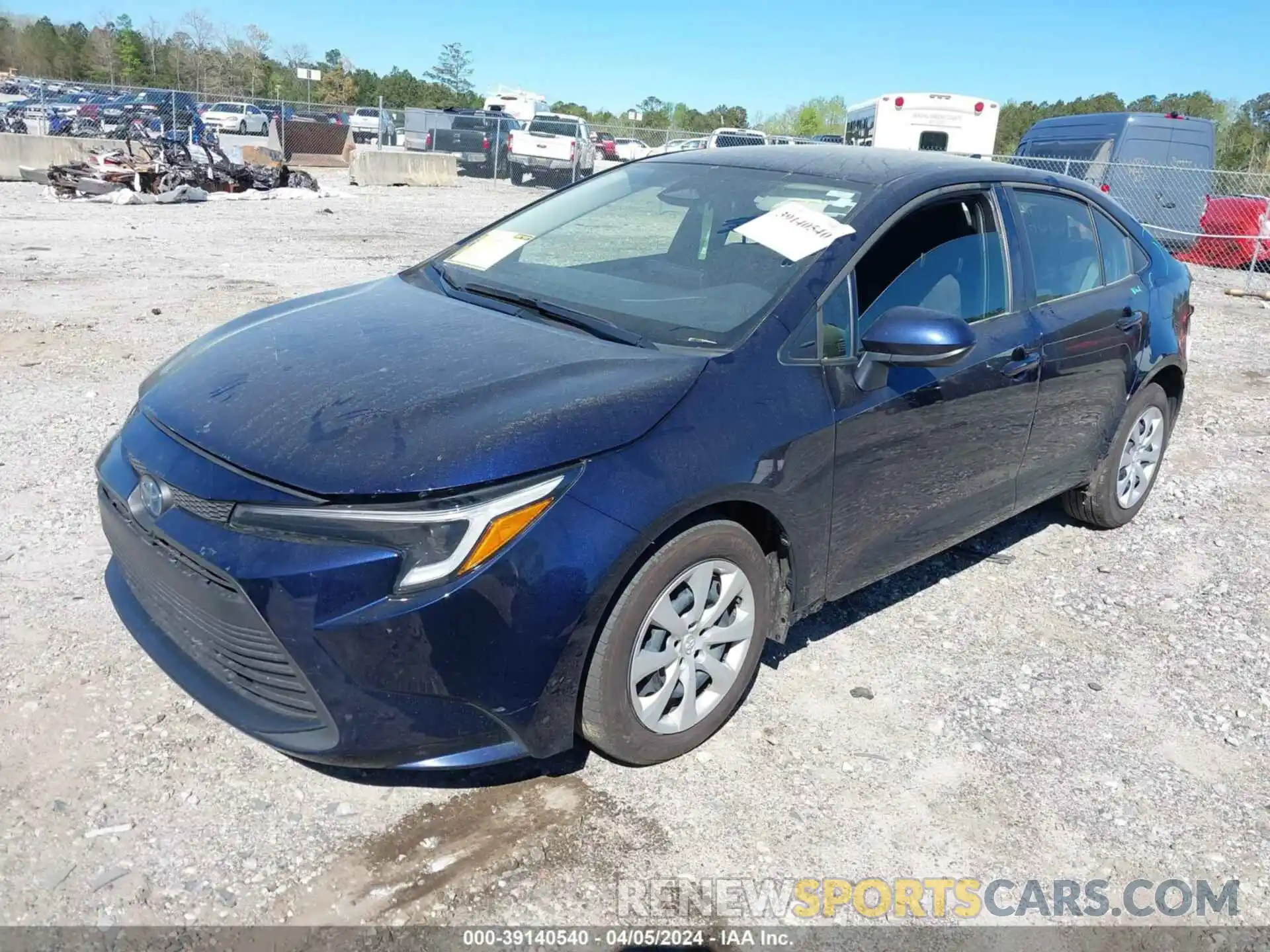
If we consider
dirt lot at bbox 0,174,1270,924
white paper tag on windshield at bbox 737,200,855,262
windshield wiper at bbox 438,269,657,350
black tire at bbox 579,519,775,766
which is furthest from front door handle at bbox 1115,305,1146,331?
windshield wiper at bbox 438,269,657,350

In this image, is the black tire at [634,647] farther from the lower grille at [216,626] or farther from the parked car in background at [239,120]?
the parked car in background at [239,120]

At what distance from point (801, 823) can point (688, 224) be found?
2223mm

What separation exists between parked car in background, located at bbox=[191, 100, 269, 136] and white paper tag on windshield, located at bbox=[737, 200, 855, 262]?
96.5ft

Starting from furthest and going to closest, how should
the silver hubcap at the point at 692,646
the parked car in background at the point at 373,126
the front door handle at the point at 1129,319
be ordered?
the parked car in background at the point at 373,126, the front door handle at the point at 1129,319, the silver hubcap at the point at 692,646

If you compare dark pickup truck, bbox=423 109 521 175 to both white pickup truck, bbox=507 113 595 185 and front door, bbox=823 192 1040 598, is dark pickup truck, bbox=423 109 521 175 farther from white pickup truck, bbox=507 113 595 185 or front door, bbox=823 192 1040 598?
front door, bbox=823 192 1040 598

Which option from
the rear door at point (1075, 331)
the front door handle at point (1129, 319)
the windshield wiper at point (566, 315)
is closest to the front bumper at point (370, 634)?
the windshield wiper at point (566, 315)

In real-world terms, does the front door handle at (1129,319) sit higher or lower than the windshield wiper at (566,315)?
higher

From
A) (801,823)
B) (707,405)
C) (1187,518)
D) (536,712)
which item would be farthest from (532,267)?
(1187,518)

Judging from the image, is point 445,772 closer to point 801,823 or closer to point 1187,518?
point 801,823

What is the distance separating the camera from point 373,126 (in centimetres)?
3203

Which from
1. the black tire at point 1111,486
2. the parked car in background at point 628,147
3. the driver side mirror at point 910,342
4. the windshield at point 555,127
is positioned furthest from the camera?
the parked car in background at point 628,147

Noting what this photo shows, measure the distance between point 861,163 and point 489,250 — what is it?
1484mm

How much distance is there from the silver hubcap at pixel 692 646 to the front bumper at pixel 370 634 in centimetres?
27

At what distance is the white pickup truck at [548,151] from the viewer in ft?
84.6
